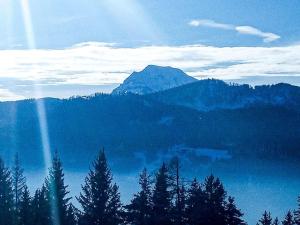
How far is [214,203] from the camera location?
34375mm

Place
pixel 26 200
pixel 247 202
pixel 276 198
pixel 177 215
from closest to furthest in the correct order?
pixel 177 215 → pixel 26 200 → pixel 247 202 → pixel 276 198

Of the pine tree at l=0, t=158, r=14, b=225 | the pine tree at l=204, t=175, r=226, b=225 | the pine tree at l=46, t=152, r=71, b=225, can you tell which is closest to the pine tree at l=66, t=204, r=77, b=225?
the pine tree at l=46, t=152, r=71, b=225

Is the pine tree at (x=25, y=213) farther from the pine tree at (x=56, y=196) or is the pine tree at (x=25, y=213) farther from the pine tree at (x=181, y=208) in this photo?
the pine tree at (x=181, y=208)

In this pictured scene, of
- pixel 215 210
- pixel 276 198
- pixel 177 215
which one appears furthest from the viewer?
pixel 276 198

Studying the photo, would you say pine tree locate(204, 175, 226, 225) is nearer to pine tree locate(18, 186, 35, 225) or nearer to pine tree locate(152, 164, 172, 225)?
pine tree locate(152, 164, 172, 225)

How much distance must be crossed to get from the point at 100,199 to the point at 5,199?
12.6m

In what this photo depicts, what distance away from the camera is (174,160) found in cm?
4316

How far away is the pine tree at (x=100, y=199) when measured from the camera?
127ft

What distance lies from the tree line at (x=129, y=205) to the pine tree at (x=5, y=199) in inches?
3.0

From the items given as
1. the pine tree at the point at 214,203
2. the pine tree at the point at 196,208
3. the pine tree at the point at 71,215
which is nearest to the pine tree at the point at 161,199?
the pine tree at the point at 196,208

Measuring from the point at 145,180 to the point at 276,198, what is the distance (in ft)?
530

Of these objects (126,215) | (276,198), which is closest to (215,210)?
(126,215)

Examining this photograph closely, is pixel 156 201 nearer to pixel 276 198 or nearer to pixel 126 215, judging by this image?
pixel 126 215

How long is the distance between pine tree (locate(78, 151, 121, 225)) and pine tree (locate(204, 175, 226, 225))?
7489 mm
